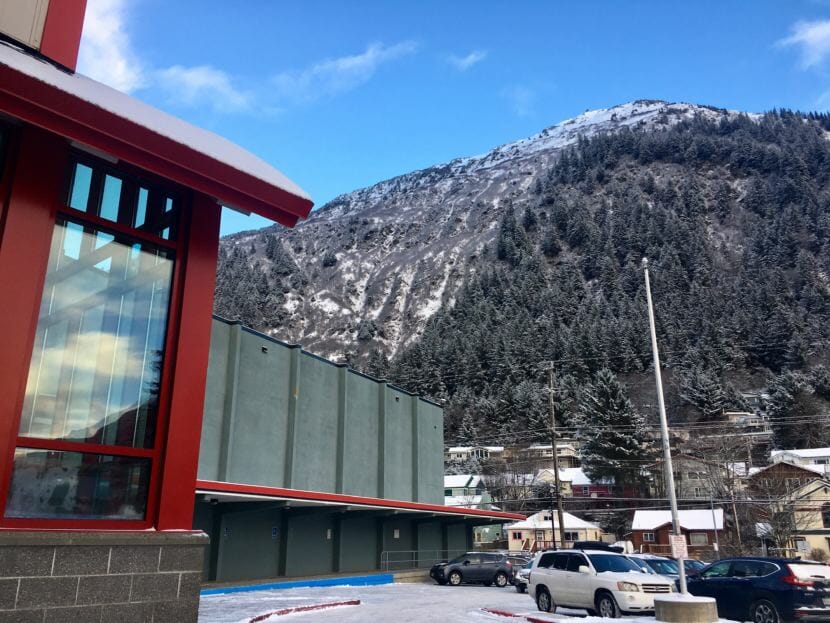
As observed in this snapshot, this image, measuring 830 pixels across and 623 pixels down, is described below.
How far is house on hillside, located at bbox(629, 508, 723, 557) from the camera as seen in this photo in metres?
61.2

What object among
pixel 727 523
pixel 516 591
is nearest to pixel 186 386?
pixel 516 591

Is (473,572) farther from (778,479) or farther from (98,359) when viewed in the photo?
(778,479)

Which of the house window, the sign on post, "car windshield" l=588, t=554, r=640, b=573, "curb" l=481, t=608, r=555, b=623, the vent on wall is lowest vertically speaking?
"curb" l=481, t=608, r=555, b=623

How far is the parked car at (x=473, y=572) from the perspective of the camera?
29.4 metres

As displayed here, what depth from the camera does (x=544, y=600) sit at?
17.8m

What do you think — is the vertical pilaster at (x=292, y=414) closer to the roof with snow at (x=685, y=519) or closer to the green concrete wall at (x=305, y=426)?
the green concrete wall at (x=305, y=426)

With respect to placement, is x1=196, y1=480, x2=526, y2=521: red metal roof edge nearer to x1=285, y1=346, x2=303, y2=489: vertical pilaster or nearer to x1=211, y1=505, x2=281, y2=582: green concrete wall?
x1=285, y1=346, x2=303, y2=489: vertical pilaster

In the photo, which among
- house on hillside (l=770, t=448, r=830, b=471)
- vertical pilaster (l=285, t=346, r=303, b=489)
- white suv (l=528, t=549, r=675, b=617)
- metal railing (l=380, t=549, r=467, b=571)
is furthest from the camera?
house on hillside (l=770, t=448, r=830, b=471)

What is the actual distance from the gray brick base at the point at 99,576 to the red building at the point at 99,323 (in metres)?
0.01

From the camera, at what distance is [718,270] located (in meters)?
169

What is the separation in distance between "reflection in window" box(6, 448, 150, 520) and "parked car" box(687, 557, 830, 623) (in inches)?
534

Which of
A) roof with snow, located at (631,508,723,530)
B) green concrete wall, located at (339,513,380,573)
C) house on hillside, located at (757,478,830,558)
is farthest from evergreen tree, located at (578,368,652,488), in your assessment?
green concrete wall, located at (339,513,380,573)

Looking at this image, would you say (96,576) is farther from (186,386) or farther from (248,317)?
(248,317)

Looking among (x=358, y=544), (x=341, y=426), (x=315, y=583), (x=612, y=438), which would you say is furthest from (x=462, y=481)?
(x=315, y=583)
